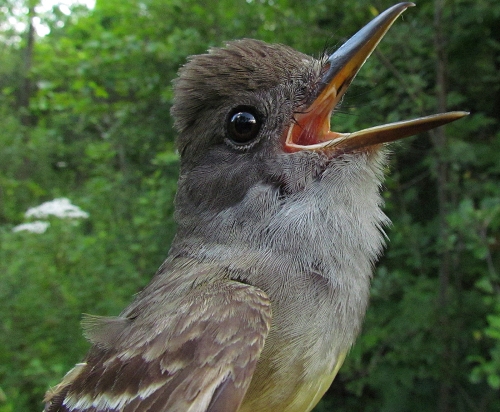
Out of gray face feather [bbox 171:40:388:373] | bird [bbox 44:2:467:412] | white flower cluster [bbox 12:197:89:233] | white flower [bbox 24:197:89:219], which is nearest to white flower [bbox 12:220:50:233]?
white flower cluster [bbox 12:197:89:233]

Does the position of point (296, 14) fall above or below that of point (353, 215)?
above

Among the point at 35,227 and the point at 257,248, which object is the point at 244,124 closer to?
the point at 257,248

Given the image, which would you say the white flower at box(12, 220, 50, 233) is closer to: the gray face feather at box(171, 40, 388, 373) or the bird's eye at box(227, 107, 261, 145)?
the gray face feather at box(171, 40, 388, 373)

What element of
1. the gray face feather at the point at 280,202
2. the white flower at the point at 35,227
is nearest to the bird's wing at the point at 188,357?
the gray face feather at the point at 280,202

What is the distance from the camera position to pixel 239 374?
1384 mm

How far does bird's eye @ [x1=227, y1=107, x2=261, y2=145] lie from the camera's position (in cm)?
185

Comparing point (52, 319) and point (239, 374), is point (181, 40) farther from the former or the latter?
point (239, 374)

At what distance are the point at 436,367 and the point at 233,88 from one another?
108 inches

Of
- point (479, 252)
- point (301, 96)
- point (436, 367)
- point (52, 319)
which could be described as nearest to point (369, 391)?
point (436, 367)

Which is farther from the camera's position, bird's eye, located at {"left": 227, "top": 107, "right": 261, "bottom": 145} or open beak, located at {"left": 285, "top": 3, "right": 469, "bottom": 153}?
bird's eye, located at {"left": 227, "top": 107, "right": 261, "bottom": 145}

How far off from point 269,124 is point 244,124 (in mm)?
97

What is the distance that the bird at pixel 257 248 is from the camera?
147cm

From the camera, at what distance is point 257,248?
1749mm

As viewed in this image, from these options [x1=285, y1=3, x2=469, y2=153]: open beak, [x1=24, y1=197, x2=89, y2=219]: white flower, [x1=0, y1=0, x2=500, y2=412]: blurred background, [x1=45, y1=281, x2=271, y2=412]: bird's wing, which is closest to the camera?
[x1=45, y1=281, x2=271, y2=412]: bird's wing
